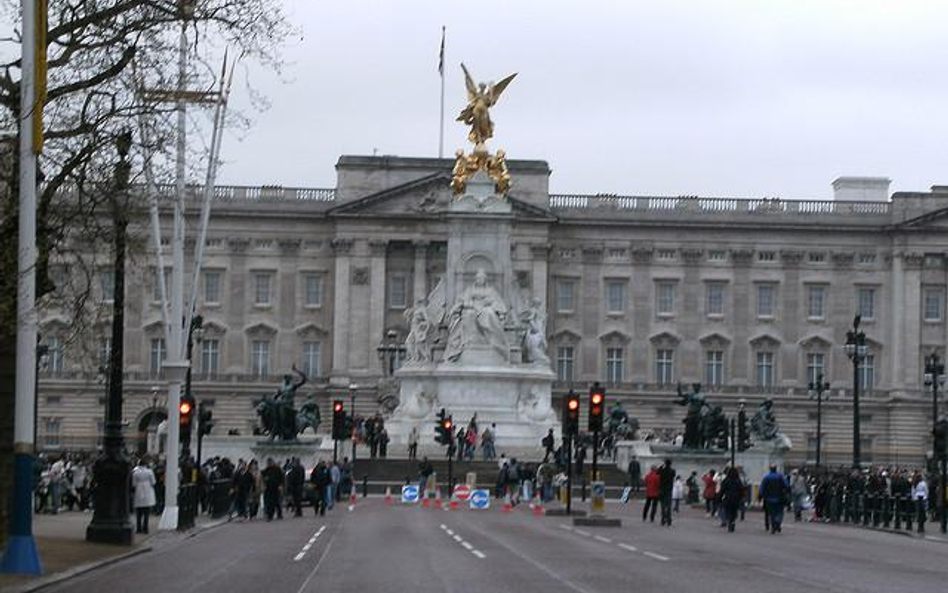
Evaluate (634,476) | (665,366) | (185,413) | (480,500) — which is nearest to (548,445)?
(634,476)

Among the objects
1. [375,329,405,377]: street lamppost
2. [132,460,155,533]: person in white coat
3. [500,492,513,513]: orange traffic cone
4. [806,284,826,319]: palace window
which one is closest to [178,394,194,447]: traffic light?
[132,460,155,533]: person in white coat

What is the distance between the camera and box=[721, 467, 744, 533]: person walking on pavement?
2106 inches

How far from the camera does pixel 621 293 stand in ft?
462

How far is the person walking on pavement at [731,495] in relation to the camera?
5350cm

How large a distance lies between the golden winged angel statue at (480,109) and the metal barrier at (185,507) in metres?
45.0

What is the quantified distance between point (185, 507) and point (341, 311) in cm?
8738

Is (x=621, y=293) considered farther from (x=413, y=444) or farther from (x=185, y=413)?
(x=185, y=413)

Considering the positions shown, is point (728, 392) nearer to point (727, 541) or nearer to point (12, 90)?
point (727, 541)

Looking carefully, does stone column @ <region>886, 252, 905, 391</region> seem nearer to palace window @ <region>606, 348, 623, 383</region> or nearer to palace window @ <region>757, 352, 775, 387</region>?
palace window @ <region>757, 352, 775, 387</region>

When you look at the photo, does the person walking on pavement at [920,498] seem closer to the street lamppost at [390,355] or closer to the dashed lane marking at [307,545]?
the dashed lane marking at [307,545]

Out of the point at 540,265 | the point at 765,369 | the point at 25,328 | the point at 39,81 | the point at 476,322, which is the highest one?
the point at 540,265

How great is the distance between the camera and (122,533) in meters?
40.8

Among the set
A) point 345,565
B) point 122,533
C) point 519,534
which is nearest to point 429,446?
point 519,534

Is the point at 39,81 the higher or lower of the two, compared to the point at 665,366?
higher
